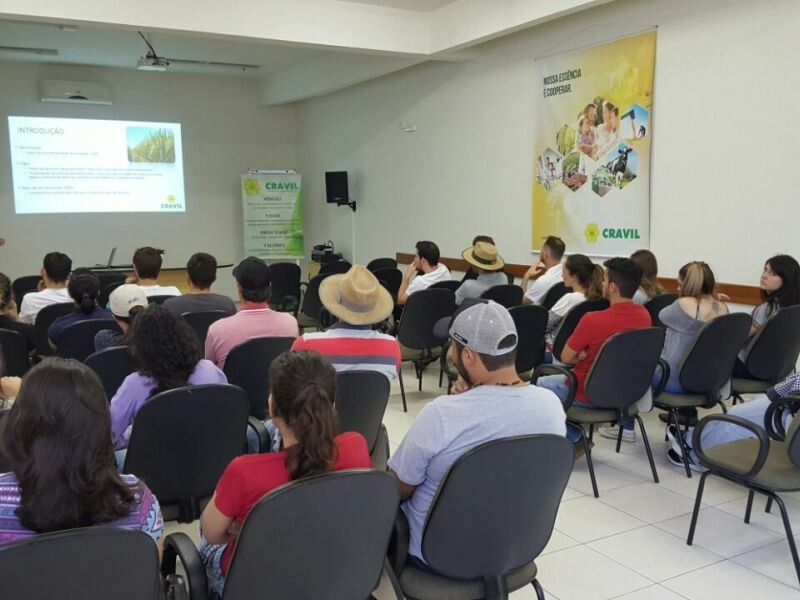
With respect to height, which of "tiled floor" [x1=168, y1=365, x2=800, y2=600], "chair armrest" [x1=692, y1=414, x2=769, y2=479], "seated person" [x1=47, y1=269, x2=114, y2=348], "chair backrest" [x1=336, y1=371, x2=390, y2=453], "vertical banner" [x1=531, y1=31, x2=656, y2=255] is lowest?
"tiled floor" [x1=168, y1=365, x2=800, y2=600]

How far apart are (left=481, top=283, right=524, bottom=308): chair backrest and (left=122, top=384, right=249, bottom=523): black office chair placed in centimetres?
292

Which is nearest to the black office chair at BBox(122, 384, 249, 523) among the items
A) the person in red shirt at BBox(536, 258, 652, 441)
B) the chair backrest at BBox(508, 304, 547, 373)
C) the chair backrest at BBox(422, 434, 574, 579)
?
the chair backrest at BBox(422, 434, 574, 579)

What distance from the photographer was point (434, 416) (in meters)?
1.86

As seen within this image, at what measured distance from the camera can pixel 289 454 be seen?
5.30 ft

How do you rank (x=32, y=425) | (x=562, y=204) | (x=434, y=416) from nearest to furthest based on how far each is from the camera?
(x=32, y=425), (x=434, y=416), (x=562, y=204)

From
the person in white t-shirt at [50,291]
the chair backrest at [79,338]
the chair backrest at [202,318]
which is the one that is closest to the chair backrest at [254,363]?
the chair backrest at [202,318]

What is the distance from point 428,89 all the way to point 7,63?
5853 mm

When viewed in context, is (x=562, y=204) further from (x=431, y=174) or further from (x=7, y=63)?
(x=7, y=63)

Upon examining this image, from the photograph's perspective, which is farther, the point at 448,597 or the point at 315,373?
the point at 448,597

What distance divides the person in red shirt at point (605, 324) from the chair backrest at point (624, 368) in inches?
5.2

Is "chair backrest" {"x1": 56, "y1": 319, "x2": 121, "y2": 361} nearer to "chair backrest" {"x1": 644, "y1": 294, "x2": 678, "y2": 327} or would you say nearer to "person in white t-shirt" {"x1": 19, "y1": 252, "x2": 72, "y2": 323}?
"person in white t-shirt" {"x1": 19, "y1": 252, "x2": 72, "y2": 323}

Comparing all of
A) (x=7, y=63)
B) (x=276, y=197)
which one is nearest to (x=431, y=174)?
(x=276, y=197)

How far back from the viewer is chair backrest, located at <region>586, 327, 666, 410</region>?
3.30 m

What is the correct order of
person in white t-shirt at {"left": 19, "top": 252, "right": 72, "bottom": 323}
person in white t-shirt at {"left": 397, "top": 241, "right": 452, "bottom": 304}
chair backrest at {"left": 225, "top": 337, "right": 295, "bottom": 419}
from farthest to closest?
person in white t-shirt at {"left": 397, "top": 241, "right": 452, "bottom": 304}, person in white t-shirt at {"left": 19, "top": 252, "right": 72, "bottom": 323}, chair backrest at {"left": 225, "top": 337, "right": 295, "bottom": 419}
